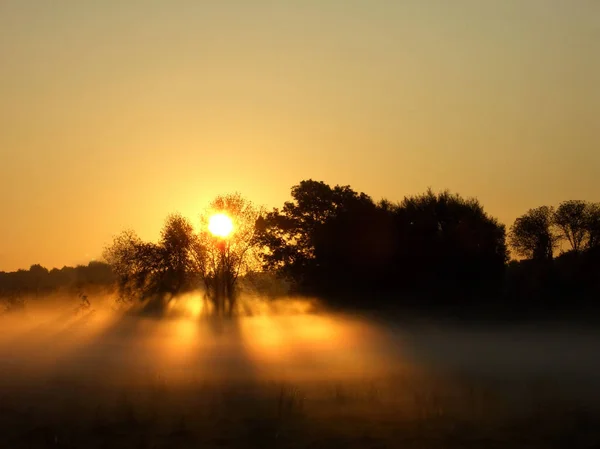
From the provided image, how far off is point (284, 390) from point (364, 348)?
18901 millimetres

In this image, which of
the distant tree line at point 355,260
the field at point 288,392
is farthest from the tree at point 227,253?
the field at point 288,392

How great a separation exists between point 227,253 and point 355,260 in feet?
43.9

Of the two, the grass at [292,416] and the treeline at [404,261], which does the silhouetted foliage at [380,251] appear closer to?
the treeline at [404,261]

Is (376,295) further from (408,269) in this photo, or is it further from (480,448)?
(480,448)

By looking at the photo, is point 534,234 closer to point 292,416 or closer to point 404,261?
point 404,261

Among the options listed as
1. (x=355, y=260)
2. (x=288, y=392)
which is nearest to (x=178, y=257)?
(x=355, y=260)

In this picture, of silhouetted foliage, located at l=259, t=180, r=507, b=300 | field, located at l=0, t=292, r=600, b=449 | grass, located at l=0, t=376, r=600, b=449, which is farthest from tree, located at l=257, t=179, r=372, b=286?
grass, located at l=0, t=376, r=600, b=449

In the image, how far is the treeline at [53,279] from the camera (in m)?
74.6

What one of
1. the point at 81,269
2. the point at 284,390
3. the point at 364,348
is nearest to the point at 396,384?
the point at 284,390

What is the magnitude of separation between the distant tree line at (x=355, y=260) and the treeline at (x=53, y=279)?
1.02 meters

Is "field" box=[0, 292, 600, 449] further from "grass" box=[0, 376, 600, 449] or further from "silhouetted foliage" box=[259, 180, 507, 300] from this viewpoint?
"silhouetted foliage" box=[259, 180, 507, 300]

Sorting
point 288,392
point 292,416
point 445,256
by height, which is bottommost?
point 292,416

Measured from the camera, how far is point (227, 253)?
3110 inches

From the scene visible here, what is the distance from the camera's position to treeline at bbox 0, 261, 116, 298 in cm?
7462
